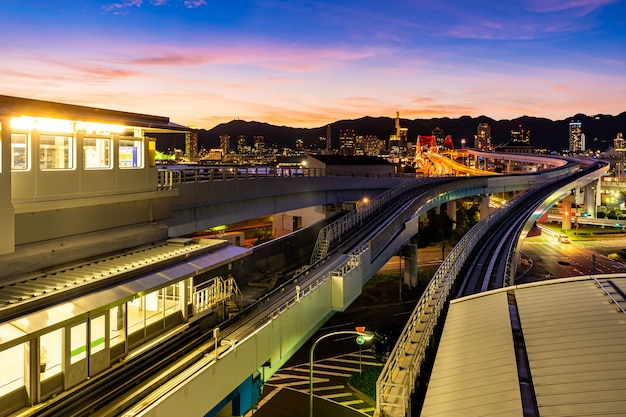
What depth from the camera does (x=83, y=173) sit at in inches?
603

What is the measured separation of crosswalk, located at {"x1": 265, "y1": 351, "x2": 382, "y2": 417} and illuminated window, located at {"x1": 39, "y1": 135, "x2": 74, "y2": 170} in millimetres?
17258

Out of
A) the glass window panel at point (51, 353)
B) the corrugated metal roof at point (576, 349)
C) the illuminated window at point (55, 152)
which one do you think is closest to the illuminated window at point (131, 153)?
the illuminated window at point (55, 152)

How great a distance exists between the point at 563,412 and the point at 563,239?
70.4 metres

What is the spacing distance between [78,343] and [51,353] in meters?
0.71

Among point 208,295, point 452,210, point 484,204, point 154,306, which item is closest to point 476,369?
point 208,295

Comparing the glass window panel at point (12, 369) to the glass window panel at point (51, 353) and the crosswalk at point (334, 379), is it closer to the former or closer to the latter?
the glass window panel at point (51, 353)

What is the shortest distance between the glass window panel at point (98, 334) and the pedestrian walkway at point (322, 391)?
1311cm

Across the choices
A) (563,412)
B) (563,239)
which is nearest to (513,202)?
(563,239)

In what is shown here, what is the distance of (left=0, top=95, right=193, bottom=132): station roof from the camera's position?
12672 millimetres

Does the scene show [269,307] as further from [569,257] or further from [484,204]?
[484,204]

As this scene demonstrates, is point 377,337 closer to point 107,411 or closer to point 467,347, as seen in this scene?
point 467,347

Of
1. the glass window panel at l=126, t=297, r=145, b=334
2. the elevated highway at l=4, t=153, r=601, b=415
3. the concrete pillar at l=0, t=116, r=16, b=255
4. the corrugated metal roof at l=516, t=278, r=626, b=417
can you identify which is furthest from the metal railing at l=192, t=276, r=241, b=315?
the corrugated metal roof at l=516, t=278, r=626, b=417

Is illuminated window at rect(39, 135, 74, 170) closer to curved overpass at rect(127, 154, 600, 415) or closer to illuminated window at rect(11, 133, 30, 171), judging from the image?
illuminated window at rect(11, 133, 30, 171)

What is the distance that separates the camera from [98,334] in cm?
1224
